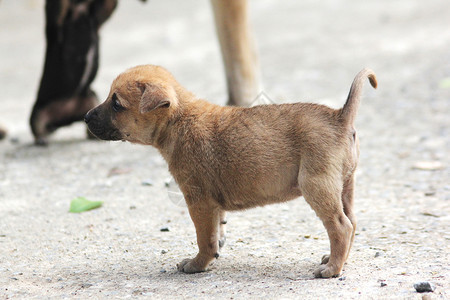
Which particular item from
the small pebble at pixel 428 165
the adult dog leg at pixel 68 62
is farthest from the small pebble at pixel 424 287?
the adult dog leg at pixel 68 62

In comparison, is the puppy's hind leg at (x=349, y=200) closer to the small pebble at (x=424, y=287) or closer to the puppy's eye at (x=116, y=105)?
the small pebble at (x=424, y=287)

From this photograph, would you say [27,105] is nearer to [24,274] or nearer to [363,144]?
[363,144]

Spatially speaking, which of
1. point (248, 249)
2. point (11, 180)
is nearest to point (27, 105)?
point (11, 180)

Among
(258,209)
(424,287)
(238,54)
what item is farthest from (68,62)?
(424,287)

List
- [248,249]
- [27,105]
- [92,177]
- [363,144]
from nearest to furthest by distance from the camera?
1. [248,249]
2. [92,177]
3. [363,144]
4. [27,105]

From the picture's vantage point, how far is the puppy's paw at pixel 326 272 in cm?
286

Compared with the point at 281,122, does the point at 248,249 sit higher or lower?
lower

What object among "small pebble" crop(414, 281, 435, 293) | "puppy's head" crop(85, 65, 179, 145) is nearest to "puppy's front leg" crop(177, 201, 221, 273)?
"puppy's head" crop(85, 65, 179, 145)

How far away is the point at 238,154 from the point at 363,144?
2472mm

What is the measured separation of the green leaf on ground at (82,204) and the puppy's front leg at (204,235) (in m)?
1.20

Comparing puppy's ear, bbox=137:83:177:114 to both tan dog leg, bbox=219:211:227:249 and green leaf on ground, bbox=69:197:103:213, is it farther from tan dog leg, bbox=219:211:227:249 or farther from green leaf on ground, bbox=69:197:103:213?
green leaf on ground, bbox=69:197:103:213

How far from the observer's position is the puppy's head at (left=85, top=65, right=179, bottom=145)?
9.95ft

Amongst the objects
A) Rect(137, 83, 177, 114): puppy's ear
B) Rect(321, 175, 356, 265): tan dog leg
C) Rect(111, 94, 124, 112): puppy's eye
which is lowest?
Rect(321, 175, 356, 265): tan dog leg

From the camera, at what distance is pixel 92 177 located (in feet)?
16.0
